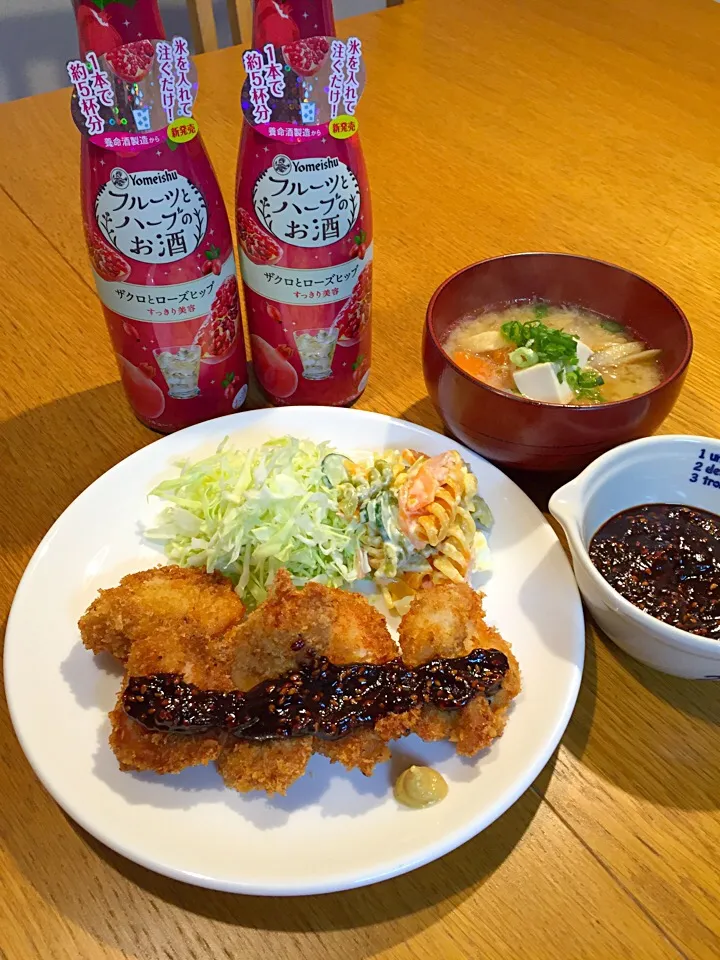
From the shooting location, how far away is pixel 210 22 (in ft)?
8.69

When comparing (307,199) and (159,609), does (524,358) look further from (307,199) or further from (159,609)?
(159,609)

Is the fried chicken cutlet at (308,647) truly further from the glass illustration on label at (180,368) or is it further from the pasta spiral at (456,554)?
the glass illustration on label at (180,368)

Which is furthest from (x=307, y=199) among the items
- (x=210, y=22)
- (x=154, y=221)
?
(x=210, y=22)

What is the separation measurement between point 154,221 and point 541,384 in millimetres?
662

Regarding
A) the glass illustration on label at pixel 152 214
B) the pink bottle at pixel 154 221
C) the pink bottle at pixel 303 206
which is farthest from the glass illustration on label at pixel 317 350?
the glass illustration on label at pixel 152 214

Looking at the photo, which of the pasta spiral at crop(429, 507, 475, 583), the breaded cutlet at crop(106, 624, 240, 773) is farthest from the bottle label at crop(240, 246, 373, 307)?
the breaded cutlet at crop(106, 624, 240, 773)

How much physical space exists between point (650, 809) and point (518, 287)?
3.01ft

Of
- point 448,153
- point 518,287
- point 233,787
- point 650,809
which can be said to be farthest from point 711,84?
point 233,787

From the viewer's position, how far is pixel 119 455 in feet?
4.87

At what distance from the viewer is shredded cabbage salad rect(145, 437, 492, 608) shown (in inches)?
49.6

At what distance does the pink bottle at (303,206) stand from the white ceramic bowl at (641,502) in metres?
0.52

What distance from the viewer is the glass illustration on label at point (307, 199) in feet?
4.01

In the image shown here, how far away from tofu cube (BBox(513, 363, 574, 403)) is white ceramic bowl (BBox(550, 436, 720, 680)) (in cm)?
18

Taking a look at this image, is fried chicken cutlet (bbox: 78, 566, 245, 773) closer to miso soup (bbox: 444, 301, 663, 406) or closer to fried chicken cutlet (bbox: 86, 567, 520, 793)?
fried chicken cutlet (bbox: 86, 567, 520, 793)
